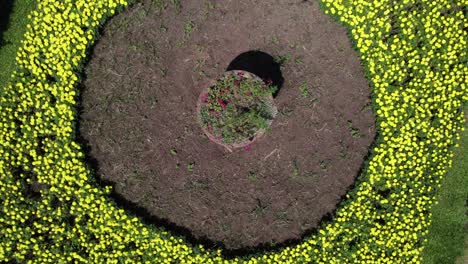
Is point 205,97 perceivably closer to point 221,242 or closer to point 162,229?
point 162,229

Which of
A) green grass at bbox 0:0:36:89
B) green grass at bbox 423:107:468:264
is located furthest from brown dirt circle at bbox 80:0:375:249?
green grass at bbox 423:107:468:264

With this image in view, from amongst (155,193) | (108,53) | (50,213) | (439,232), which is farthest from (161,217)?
(439,232)

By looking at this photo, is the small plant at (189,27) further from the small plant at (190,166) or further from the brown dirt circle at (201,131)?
the small plant at (190,166)

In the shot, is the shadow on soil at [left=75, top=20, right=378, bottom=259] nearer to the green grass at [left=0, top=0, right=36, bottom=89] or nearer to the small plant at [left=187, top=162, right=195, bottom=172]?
the small plant at [left=187, top=162, right=195, bottom=172]

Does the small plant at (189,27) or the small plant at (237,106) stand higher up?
the small plant at (189,27)

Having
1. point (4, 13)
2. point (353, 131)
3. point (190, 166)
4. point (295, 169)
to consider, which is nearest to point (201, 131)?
point (190, 166)

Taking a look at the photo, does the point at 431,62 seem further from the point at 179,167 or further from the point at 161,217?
the point at 161,217

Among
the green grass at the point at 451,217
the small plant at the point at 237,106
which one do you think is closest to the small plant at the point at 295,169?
the small plant at the point at 237,106
